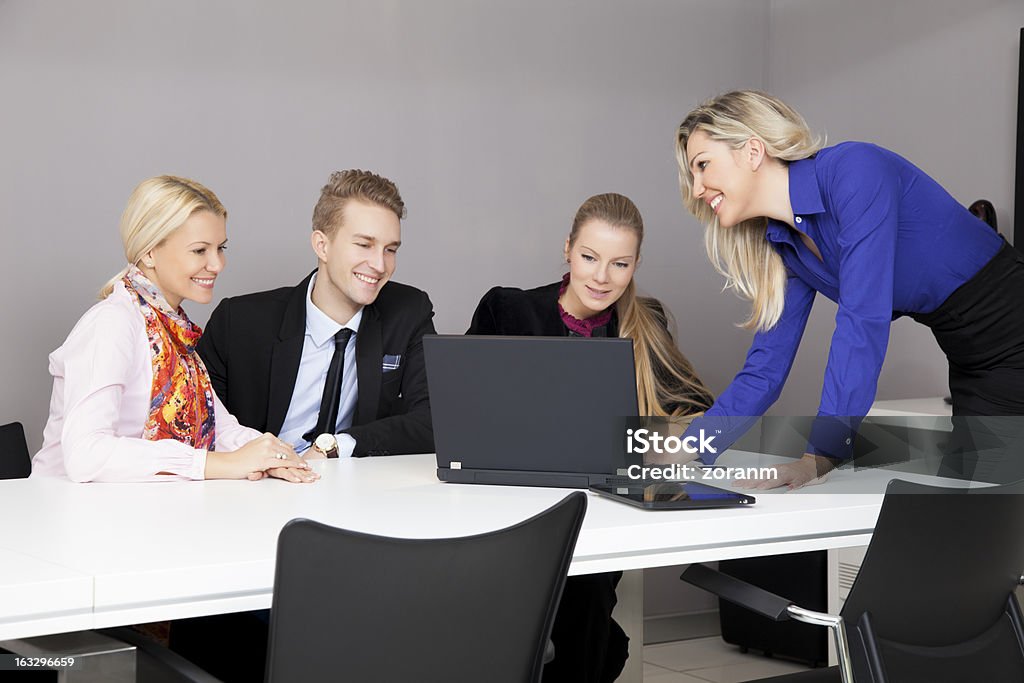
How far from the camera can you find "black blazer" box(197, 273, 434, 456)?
2.97 m

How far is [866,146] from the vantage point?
2129 mm

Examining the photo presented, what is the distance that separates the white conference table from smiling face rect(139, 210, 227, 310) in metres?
0.60

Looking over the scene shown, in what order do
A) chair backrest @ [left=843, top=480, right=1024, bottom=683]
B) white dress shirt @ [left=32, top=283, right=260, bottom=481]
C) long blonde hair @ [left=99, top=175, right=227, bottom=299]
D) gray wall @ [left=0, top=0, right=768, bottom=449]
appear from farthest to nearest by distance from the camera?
1. gray wall @ [left=0, top=0, right=768, bottom=449]
2. long blonde hair @ [left=99, top=175, right=227, bottom=299]
3. white dress shirt @ [left=32, top=283, right=260, bottom=481]
4. chair backrest @ [left=843, top=480, right=1024, bottom=683]

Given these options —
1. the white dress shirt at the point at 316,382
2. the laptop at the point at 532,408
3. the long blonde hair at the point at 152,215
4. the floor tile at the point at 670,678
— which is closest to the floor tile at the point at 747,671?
the floor tile at the point at 670,678

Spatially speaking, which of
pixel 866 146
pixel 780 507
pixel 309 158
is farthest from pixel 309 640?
pixel 309 158

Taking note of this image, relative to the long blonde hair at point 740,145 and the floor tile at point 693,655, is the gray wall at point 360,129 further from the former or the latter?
the long blonde hair at point 740,145

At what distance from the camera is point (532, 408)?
6.63ft

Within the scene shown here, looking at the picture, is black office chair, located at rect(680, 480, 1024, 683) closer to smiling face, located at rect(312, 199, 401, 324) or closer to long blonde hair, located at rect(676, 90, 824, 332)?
long blonde hair, located at rect(676, 90, 824, 332)

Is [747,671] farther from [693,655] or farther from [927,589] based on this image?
[927,589]

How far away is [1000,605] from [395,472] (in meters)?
1.13

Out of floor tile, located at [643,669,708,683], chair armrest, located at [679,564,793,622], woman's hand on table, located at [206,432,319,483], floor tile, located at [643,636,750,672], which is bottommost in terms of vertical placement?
floor tile, located at [643,636,750,672]

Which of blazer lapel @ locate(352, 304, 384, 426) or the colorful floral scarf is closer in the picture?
the colorful floral scarf

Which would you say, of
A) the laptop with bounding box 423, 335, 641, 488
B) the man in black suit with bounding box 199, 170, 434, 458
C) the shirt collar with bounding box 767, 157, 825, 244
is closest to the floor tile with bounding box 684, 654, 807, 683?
the man in black suit with bounding box 199, 170, 434, 458

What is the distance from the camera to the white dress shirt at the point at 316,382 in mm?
2984
